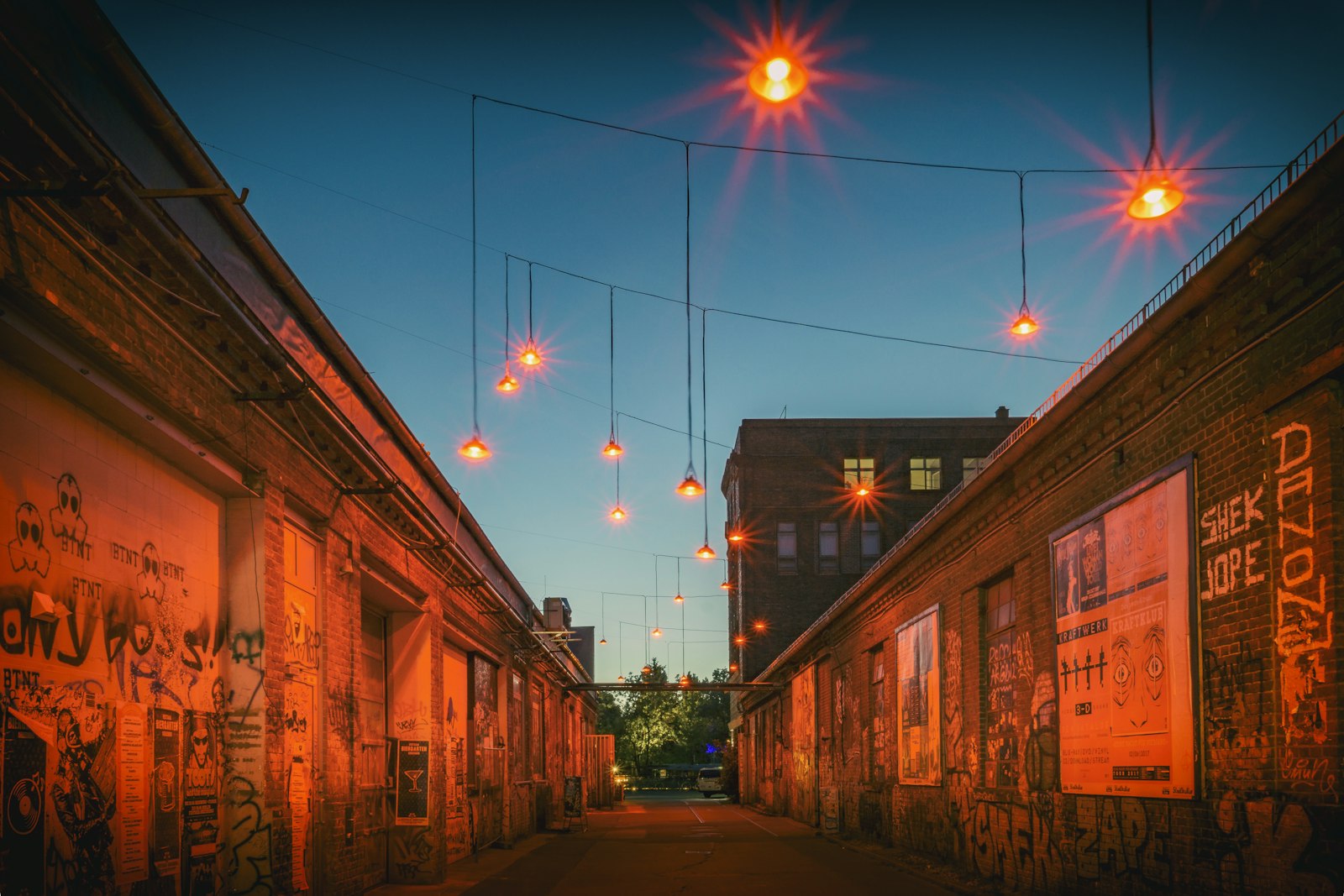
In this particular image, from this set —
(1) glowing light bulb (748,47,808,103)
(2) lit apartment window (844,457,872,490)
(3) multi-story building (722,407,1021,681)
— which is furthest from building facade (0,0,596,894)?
(2) lit apartment window (844,457,872,490)

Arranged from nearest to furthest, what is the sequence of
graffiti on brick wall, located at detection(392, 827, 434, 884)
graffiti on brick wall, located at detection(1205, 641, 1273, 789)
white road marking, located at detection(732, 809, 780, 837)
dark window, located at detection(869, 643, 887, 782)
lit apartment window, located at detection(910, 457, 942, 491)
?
graffiti on brick wall, located at detection(1205, 641, 1273, 789)
graffiti on brick wall, located at detection(392, 827, 434, 884)
dark window, located at detection(869, 643, 887, 782)
white road marking, located at detection(732, 809, 780, 837)
lit apartment window, located at detection(910, 457, 942, 491)

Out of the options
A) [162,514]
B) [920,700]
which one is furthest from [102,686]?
[920,700]

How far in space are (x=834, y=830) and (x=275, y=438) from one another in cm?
2120

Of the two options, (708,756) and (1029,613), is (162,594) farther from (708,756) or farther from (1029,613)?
(708,756)

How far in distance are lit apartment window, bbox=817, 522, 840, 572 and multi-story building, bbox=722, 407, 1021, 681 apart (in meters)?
0.04

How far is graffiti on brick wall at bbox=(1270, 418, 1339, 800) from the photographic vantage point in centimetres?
768

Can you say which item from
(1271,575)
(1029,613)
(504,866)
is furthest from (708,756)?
(1271,575)

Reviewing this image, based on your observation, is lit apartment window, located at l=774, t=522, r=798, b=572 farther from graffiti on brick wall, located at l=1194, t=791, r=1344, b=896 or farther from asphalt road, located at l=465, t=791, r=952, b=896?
graffiti on brick wall, located at l=1194, t=791, r=1344, b=896


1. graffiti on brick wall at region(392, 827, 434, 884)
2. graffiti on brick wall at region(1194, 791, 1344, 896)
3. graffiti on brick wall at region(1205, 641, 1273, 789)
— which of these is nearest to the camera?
graffiti on brick wall at region(1194, 791, 1344, 896)

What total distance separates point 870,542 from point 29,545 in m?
49.1

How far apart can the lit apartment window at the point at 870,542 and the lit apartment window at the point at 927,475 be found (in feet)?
8.24

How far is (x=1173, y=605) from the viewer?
10211mm

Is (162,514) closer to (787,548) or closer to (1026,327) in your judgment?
(1026,327)

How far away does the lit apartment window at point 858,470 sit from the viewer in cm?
5388
